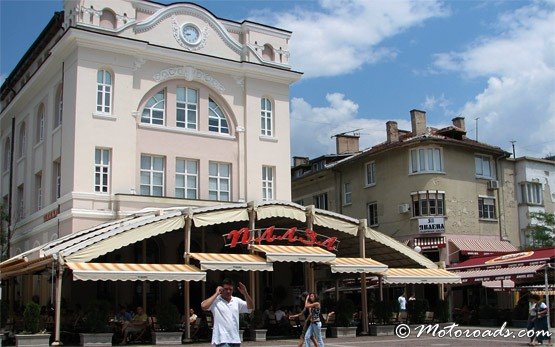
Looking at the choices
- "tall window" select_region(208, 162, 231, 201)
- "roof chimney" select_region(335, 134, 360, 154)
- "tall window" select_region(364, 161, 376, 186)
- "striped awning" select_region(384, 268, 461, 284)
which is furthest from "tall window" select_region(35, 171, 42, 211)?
"roof chimney" select_region(335, 134, 360, 154)

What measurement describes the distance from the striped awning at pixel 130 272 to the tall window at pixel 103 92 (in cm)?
975

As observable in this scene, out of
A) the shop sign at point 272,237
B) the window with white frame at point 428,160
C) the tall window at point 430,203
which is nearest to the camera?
the shop sign at point 272,237

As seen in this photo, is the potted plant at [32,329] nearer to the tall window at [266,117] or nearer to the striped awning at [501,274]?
the tall window at [266,117]

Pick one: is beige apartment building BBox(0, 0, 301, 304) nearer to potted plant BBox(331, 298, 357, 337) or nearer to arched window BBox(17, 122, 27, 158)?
arched window BBox(17, 122, 27, 158)

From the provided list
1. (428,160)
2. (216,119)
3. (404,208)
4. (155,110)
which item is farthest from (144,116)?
(428,160)

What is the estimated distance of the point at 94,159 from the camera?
2856cm

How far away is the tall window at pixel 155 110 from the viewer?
100 ft

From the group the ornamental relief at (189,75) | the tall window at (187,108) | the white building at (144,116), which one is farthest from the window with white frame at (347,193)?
the tall window at (187,108)

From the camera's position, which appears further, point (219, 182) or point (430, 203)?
point (430, 203)

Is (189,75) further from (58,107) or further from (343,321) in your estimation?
(343,321)

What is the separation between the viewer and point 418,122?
42.9 m

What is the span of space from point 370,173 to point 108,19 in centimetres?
2009

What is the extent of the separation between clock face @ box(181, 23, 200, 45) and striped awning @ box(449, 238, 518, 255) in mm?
18001

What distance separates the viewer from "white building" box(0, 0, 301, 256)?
2872cm
